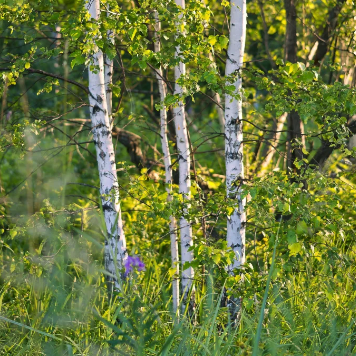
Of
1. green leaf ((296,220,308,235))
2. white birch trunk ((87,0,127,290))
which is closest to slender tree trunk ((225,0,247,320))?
green leaf ((296,220,308,235))

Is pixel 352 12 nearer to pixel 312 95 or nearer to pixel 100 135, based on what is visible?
pixel 312 95

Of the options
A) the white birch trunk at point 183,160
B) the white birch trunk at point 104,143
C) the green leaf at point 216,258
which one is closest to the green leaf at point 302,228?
the green leaf at point 216,258

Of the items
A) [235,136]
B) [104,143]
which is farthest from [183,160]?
[104,143]

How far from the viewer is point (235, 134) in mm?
3174

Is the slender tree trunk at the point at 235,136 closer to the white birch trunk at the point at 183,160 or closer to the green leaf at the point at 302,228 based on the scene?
the white birch trunk at the point at 183,160

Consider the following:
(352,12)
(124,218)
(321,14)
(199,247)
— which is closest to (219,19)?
(321,14)

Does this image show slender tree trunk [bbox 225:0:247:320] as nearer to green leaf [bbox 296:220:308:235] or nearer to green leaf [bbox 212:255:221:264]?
green leaf [bbox 212:255:221:264]

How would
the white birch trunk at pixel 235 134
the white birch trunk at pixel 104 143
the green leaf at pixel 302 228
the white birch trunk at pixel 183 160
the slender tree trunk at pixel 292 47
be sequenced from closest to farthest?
1. the green leaf at pixel 302 228
2. the white birch trunk at pixel 235 134
3. the white birch trunk at pixel 104 143
4. the white birch trunk at pixel 183 160
5. the slender tree trunk at pixel 292 47

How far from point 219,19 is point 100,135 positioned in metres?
3.27

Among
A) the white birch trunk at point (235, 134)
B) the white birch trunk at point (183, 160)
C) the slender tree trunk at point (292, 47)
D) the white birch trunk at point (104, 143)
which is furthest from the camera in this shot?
the slender tree trunk at point (292, 47)

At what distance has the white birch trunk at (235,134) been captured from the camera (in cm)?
308

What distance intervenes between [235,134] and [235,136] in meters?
0.01

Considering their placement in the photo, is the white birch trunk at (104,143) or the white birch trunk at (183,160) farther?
the white birch trunk at (183,160)

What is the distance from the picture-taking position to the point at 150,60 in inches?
112
